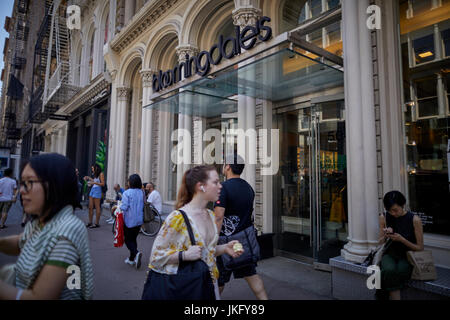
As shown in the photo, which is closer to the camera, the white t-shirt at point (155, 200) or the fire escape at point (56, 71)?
the white t-shirt at point (155, 200)

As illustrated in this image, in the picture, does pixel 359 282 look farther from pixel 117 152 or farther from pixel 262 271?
pixel 117 152

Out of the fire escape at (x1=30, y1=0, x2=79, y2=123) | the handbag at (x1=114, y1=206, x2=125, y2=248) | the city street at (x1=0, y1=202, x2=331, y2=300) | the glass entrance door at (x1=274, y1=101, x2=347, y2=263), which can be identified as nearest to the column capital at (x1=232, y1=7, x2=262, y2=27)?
the glass entrance door at (x1=274, y1=101, x2=347, y2=263)

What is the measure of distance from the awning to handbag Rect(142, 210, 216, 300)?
11.3 ft

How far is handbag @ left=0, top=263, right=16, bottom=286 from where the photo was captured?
4.96 ft

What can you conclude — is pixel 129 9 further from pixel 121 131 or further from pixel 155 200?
pixel 155 200

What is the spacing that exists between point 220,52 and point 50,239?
517 centimetres

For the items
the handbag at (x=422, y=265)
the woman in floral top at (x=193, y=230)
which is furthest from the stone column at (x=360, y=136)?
the woman in floral top at (x=193, y=230)

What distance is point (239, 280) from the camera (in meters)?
4.68

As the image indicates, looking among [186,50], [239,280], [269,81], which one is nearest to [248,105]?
[269,81]

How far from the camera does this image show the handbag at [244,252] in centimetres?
304

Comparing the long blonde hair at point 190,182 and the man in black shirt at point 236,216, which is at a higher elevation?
the long blonde hair at point 190,182

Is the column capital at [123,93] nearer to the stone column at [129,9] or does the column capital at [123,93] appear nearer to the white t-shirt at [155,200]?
the stone column at [129,9]

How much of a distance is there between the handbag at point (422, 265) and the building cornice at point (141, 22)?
9708 mm

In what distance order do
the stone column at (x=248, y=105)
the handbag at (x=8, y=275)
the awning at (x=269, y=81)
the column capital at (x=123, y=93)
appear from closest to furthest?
the handbag at (x=8, y=275) < the awning at (x=269, y=81) < the stone column at (x=248, y=105) < the column capital at (x=123, y=93)
